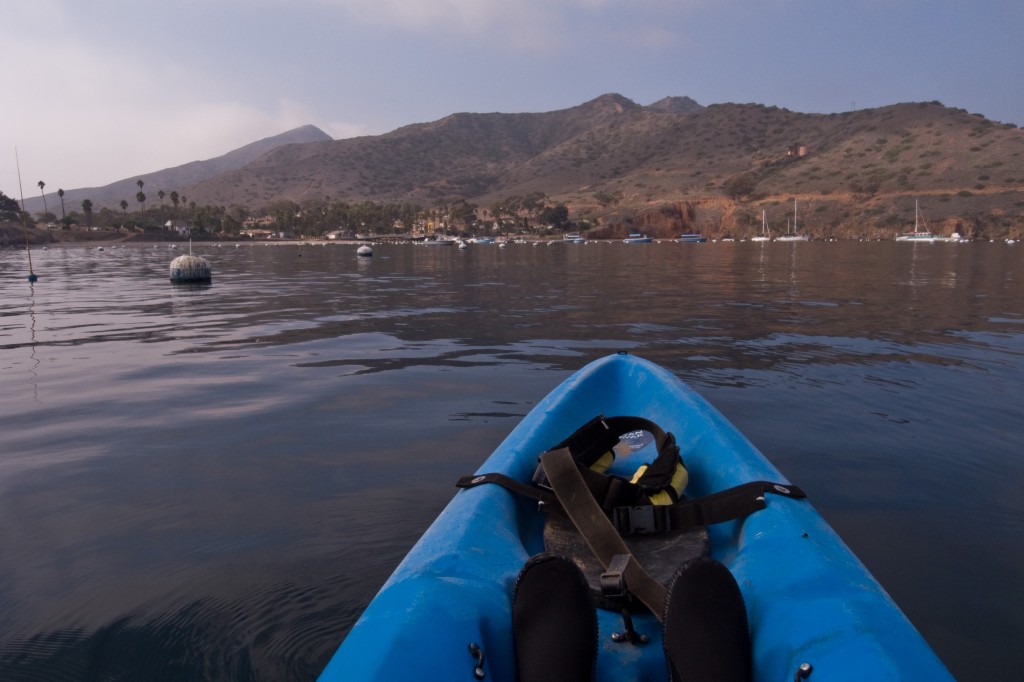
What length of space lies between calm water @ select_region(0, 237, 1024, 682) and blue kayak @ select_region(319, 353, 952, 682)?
3.78 ft

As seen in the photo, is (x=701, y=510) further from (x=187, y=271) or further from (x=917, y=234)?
(x=917, y=234)

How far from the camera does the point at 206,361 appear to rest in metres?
11.1

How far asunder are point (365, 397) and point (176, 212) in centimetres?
16216

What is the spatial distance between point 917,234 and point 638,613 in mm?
100787

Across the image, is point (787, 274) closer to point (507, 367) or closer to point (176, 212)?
point (507, 367)

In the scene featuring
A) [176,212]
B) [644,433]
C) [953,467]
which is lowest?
[953,467]

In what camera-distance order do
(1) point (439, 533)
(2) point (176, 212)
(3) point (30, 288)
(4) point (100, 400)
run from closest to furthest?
1. (1) point (439, 533)
2. (4) point (100, 400)
3. (3) point (30, 288)
4. (2) point (176, 212)

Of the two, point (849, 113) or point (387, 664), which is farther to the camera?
point (849, 113)

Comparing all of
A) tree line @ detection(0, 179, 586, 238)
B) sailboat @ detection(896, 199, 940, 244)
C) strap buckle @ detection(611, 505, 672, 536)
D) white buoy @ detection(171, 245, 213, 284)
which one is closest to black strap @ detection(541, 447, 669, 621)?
strap buckle @ detection(611, 505, 672, 536)

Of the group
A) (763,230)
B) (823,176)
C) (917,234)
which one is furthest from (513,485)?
(823,176)

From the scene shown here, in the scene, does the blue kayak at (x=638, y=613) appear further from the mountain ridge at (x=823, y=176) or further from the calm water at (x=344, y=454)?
the mountain ridge at (x=823, y=176)

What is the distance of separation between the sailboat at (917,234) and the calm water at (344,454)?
8204cm

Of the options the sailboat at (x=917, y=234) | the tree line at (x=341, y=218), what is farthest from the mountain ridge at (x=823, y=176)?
the tree line at (x=341, y=218)

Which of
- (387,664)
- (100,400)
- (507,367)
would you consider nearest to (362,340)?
(507,367)
